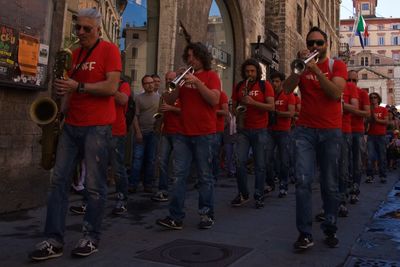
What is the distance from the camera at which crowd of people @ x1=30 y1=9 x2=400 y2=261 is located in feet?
11.3

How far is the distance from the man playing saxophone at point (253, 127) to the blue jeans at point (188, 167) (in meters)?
1.36

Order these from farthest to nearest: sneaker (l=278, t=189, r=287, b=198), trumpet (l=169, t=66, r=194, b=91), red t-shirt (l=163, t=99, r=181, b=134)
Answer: sneaker (l=278, t=189, r=287, b=198) < red t-shirt (l=163, t=99, r=181, b=134) < trumpet (l=169, t=66, r=194, b=91)

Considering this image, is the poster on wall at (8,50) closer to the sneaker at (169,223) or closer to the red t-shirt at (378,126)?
the sneaker at (169,223)

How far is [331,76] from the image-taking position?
12.9 feet

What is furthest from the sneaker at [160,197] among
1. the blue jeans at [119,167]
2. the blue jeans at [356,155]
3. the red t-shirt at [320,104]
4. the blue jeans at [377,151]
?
the blue jeans at [377,151]

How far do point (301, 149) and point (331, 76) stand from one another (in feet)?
2.42

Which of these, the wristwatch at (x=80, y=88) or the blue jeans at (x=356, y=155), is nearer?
the wristwatch at (x=80, y=88)

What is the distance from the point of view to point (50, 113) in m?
3.31

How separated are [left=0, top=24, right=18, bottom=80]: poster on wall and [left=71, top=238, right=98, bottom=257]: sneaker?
8.02 ft

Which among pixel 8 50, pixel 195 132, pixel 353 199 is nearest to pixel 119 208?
pixel 195 132

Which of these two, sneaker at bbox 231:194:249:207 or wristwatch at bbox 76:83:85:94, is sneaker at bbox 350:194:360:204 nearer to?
sneaker at bbox 231:194:249:207

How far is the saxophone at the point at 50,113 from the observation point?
3271 mm

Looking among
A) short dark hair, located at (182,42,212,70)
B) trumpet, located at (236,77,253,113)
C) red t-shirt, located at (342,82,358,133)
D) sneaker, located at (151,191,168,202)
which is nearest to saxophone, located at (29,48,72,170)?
short dark hair, located at (182,42,212,70)

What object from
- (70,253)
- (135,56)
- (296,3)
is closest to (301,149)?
(70,253)
